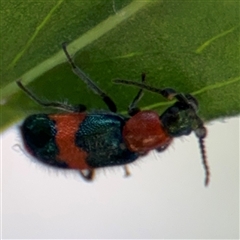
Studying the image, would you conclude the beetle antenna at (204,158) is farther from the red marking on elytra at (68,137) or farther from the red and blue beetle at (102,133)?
the red marking on elytra at (68,137)

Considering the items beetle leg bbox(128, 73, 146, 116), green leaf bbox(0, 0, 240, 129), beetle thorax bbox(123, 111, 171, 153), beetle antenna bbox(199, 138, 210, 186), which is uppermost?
green leaf bbox(0, 0, 240, 129)

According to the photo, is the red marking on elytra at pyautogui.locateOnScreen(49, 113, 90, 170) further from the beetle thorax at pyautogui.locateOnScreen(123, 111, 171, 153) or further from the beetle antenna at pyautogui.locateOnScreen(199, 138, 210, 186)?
the beetle antenna at pyautogui.locateOnScreen(199, 138, 210, 186)

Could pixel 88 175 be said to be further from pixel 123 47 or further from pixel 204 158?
pixel 123 47

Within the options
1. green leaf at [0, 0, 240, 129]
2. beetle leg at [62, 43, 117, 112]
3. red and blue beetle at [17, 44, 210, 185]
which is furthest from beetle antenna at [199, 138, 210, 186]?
beetle leg at [62, 43, 117, 112]

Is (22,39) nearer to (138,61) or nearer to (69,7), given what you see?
(69,7)

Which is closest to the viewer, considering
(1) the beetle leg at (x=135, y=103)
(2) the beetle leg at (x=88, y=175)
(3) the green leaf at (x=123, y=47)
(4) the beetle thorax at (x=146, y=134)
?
(3) the green leaf at (x=123, y=47)

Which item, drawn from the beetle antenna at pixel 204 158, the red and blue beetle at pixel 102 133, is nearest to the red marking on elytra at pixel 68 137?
the red and blue beetle at pixel 102 133
